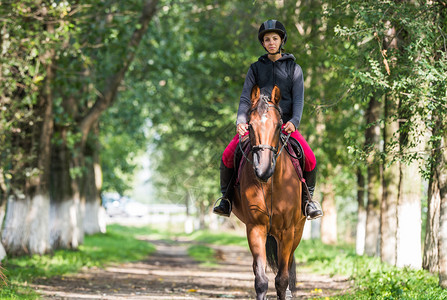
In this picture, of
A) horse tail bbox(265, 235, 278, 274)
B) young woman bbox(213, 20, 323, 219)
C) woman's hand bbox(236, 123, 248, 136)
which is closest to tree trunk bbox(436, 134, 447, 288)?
young woman bbox(213, 20, 323, 219)

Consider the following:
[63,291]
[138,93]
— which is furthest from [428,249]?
[138,93]

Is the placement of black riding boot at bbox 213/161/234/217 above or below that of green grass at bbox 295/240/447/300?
above

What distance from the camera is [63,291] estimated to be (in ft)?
40.2

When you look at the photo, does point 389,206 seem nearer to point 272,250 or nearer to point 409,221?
point 409,221

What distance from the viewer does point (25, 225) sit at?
54.5ft

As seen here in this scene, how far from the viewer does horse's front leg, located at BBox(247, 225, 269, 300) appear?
767 centimetres

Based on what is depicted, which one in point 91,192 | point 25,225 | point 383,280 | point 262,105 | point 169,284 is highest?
point 262,105

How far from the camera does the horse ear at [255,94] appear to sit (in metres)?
7.75

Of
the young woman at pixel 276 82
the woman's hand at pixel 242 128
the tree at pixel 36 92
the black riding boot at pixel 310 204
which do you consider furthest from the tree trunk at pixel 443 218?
the tree at pixel 36 92

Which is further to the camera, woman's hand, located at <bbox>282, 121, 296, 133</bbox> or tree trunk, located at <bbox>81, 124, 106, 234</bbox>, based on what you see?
tree trunk, located at <bbox>81, 124, 106, 234</bbox>

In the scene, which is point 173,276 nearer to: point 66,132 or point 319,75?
point 66,132

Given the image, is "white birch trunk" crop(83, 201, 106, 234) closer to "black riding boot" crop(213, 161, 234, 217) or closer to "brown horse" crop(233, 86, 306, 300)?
"black riding boot" crop(213, 161, 234, 217)

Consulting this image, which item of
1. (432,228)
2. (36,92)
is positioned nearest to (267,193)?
(432,228)

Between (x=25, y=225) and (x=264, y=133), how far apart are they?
11.1 metres
